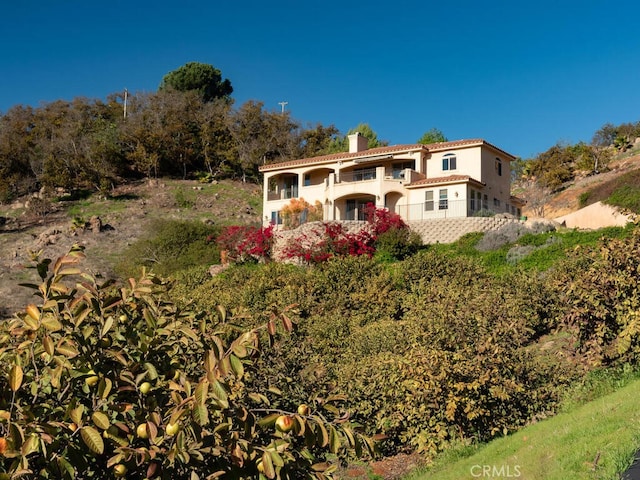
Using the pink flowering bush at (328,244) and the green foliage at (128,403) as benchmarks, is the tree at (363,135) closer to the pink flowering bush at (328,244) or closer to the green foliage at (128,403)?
the pink flowering bush at (328,244)

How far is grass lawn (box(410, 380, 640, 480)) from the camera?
626 centimetres

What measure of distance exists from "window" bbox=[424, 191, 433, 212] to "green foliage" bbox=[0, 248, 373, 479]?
32797mm

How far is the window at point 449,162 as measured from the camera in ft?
127

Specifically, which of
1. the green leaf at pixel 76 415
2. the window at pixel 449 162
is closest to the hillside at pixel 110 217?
the window at pixel 449 162

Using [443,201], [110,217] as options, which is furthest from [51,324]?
[110,217]

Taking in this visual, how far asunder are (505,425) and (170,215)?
44591 mm

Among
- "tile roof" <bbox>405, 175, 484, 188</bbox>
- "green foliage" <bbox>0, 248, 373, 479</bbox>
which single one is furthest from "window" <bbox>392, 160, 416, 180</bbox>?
"green foliage" <bbox>0, 248, 373, 479</bbox>

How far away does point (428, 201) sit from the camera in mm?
37094

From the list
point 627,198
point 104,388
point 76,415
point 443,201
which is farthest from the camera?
point 443,201

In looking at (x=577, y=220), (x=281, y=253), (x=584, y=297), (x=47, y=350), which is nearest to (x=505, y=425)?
(x=584, y=297)

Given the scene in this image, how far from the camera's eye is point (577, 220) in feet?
120

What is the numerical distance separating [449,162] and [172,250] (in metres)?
17.6

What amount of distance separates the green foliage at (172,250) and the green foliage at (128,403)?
33844 mm

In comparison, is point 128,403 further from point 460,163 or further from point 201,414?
point 460,163
